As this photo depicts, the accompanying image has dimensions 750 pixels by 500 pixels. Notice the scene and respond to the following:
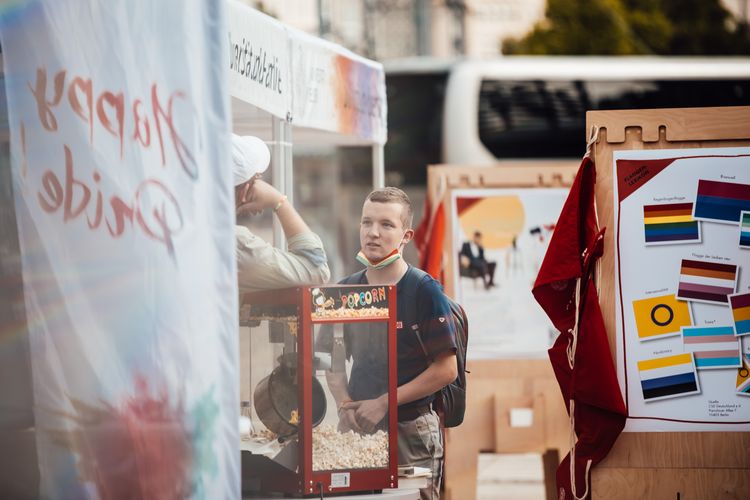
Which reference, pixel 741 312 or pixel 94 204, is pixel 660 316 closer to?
pixel 741 312

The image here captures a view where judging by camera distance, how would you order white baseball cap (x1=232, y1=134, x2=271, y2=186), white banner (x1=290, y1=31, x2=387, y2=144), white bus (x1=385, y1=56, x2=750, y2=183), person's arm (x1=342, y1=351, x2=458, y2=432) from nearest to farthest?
white baseball cap (x1=232, y1=134, x2=271, y2=186), person's arm (x1=342, y1=351, x2=458, y2=432), white banner (x1=290, y1=31, x2=387, y2=144), white bus (x1=385, y1=56, x2=750, y2=183)

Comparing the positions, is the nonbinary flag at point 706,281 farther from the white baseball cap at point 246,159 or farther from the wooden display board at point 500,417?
the wooden display board at point 500,417

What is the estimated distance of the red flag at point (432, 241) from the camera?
23.2 ft

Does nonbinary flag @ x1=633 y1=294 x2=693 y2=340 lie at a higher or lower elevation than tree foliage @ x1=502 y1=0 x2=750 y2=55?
lower

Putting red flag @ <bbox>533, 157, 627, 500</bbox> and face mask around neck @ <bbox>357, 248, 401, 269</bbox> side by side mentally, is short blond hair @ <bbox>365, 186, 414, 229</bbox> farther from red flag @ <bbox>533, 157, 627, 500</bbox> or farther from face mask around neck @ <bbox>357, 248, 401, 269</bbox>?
red flag @ <bbox>533, 157, 627, 500</bbox>

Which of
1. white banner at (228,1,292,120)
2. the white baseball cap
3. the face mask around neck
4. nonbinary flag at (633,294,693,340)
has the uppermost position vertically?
white banner at (228,1,292,120)

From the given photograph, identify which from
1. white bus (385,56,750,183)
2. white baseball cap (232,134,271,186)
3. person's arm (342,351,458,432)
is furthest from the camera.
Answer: white bus (385,56,750,183)

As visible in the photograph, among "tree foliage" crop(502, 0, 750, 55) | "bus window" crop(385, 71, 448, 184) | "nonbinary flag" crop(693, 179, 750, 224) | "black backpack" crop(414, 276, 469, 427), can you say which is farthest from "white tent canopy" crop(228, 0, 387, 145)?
"tree foliage" crop(502, 0, 750, 55)

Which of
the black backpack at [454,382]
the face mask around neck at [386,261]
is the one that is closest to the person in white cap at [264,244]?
the face mask around neck at [386,261]

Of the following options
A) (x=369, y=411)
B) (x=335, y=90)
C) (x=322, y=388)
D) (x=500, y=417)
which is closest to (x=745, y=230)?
(x=369, y=411)

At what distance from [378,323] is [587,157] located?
0.94m

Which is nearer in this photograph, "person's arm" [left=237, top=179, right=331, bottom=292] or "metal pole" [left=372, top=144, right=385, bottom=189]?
"person's arm" [left=237, top=179, right=331, bottom=292]

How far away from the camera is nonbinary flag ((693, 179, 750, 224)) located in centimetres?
416

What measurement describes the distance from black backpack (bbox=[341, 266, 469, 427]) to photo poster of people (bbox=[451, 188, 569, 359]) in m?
2.80
